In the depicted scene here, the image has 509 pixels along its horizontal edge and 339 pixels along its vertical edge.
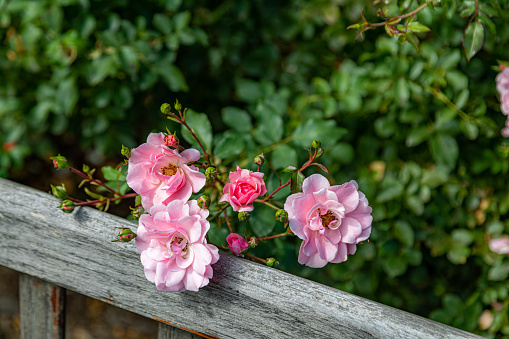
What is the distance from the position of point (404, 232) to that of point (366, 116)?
1.38 ft

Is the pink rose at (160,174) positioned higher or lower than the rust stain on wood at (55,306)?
higher

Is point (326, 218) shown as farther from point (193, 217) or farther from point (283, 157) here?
point (283, 157)

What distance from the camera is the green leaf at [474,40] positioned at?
949mm

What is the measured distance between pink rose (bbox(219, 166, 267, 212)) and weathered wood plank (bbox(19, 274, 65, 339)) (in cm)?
41

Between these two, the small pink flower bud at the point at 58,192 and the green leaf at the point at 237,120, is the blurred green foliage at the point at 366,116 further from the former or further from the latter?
the small pink flower bud at the point at 58,192

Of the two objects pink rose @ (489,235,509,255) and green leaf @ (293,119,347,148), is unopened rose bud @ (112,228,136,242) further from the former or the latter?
pink rose @ (489,235,509,255)

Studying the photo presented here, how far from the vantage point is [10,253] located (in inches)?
34.0

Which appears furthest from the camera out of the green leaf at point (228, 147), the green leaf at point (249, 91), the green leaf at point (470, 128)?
the green leaf at point (249, 91)

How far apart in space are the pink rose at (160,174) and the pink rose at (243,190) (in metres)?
0.05

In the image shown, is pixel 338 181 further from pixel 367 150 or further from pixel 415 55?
pixel 415 55

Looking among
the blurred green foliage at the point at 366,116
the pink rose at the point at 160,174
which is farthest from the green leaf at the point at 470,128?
the pink rose at the point at 160,174

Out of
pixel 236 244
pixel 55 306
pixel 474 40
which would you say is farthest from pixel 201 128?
pixel 474 40

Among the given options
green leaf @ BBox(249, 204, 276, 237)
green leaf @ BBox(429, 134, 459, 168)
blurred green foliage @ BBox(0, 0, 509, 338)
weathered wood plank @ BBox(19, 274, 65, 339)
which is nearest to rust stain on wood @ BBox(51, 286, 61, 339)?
weathered wood plank @ BBox(19, 274, 65, 339)

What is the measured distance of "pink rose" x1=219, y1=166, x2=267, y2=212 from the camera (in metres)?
0.73
